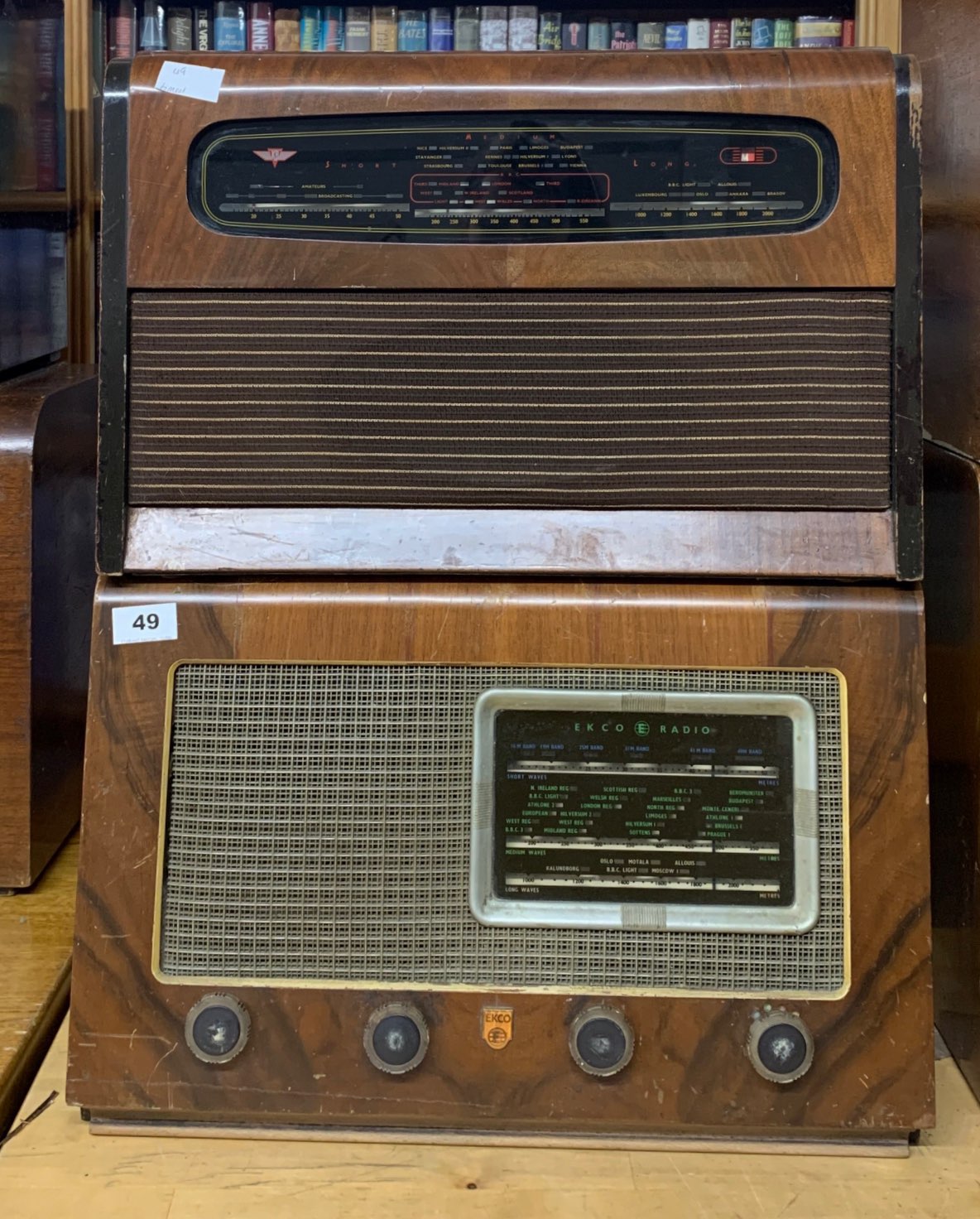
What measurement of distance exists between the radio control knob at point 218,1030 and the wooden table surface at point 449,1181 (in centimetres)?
6

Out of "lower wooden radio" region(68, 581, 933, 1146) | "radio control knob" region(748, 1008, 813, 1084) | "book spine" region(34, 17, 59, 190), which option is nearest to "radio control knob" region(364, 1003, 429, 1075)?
"lower wooden radio" region(68, 581, 933, 1146)

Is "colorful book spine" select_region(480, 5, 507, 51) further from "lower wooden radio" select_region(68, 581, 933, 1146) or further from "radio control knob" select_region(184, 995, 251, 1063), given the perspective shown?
"radio control knob" select_region(184, 995, 251, 1063)

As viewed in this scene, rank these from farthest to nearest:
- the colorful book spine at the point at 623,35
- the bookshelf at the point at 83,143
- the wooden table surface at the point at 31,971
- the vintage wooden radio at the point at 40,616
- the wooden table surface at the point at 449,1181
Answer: the colorful book spine at the point at 623,35 → the bookshelf at the point at 83,143 → the vintage wooden radio at the point at 40,616 → the wooden table surface at the point at 31,971 → the wooden table surface at the point at 449,1181

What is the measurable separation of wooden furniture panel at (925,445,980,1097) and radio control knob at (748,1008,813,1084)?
147mm

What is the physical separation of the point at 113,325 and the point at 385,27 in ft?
3.86

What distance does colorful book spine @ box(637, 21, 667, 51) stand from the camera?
170 cm

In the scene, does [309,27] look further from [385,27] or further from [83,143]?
[83,143]

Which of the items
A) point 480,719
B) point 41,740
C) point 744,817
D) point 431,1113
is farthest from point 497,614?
point 41,740

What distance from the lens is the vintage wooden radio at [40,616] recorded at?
94cm

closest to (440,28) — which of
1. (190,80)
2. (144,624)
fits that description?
(190,80)

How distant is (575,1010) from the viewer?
74 cm

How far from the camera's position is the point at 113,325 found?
771 millimetres

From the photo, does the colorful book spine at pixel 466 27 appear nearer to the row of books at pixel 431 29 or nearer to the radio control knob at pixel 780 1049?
the row of books at pixel 431 29

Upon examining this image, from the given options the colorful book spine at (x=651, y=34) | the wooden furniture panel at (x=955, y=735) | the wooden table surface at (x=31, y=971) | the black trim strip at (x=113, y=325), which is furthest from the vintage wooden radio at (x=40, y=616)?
the colorful book spine at (x=651, y=34)
